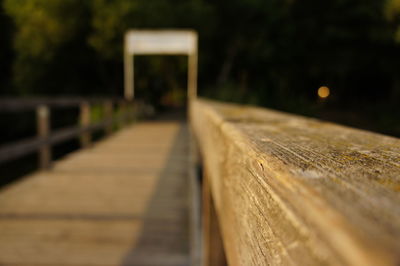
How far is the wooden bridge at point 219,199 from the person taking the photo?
0.26 meters

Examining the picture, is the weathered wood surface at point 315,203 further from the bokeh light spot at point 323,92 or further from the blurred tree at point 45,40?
the bokeh light spot at point 323,92

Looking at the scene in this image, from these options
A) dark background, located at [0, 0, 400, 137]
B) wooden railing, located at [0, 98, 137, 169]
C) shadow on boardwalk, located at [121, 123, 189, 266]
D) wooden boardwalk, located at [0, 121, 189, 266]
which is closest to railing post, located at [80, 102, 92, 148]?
wooden railing, located at [0, 98, 137, 169]

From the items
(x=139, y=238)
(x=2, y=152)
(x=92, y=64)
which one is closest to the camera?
(x=139, y=238)

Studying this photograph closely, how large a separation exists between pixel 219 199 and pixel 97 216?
2.12 metres

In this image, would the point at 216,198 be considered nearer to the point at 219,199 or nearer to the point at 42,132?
the point at 219,199

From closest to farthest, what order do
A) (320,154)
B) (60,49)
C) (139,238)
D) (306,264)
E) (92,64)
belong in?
(306,264) → (320,154) → (139,238) → (60,49) → (92,64)

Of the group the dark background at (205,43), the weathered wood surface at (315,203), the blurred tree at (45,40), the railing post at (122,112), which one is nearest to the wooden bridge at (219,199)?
the weathered wood surface at (315,203)

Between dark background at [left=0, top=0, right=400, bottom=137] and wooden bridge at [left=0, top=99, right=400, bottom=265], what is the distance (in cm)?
1089

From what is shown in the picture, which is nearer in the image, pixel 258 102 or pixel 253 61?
pixel 258 102

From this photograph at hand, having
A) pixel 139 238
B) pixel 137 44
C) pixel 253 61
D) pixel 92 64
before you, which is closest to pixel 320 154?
pixel 139 238

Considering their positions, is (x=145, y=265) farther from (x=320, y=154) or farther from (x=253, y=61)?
(x=253, y=61)

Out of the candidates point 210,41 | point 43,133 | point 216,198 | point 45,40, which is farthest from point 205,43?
point 216,198

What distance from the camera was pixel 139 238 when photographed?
237 cm

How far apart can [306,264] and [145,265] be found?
1964 millimetres
